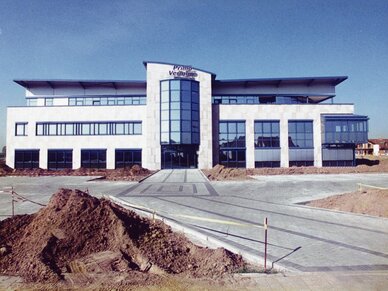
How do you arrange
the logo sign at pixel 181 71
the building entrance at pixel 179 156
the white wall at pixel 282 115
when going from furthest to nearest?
1. the white wall at pixel 282 115
2. the building entrance at pixel 179 156
3. the logo sign at pixel 181 71

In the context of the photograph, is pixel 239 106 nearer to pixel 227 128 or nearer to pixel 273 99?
pixel 227 128

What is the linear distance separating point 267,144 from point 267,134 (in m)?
1.45

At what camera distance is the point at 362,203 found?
11727 mm

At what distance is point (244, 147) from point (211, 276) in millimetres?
32335

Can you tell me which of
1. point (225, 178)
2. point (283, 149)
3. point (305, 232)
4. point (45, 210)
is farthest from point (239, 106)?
point (45, 210)

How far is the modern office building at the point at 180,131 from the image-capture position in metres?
36.6

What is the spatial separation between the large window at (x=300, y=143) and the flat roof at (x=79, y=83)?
2314 centimetres

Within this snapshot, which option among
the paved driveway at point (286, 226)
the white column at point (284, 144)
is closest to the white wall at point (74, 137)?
the white column at point (284, 144)

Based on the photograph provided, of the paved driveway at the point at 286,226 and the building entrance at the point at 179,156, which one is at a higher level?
the building entrance at the point at 179,156

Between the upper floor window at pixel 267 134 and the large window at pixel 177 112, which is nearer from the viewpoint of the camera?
the large window at pixel 177 112

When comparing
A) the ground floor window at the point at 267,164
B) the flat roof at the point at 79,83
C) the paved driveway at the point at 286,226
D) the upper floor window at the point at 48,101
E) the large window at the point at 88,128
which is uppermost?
the flat roof at the point at 79,83

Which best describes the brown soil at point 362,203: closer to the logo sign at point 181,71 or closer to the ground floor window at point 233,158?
the ground floor window at point 233,158

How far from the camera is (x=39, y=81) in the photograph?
3944 cm

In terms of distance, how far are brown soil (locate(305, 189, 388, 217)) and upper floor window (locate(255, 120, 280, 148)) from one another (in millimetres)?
24038
